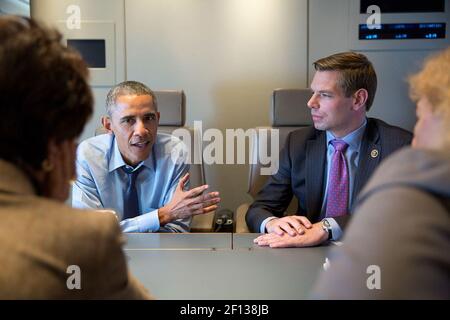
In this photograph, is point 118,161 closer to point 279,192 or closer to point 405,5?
point 279,192

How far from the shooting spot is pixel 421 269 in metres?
0.53

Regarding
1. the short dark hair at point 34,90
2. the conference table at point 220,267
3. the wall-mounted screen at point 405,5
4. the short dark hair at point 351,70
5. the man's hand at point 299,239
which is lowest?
the conference table at point 220,267

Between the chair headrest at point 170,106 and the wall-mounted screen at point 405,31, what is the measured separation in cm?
134

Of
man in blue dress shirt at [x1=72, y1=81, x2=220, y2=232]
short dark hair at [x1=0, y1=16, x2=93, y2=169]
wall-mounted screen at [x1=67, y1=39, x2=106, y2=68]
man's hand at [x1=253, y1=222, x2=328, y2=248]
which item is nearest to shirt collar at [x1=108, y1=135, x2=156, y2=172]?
man in blue dress shirt at [x1=72, y1=81, x2=220, y2=232]

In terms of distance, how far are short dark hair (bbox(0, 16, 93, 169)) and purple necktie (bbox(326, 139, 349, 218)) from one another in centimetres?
136

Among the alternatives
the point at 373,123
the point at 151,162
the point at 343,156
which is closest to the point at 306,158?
the point at 343,156

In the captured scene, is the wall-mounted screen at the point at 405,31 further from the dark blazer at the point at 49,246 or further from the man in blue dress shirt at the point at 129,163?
the dark blazer at the point at 49,246

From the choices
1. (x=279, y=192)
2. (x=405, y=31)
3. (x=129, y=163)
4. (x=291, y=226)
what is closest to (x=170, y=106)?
(x=129, y=163)

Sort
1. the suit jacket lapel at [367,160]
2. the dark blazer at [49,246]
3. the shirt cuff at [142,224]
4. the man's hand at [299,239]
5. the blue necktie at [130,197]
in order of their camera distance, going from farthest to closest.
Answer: the blue necktie at [130,197] < the suit jacket lapel at [367,160] < the shirt cuff at [142,224] < the man's hand at [299,239] < the dark blazer at [49,246]

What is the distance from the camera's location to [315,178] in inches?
76.6

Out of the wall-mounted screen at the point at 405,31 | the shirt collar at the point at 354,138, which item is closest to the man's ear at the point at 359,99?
the shirt collar at the point at 354,138

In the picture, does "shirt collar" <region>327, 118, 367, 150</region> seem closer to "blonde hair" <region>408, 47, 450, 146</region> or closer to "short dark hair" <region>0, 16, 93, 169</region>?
"blonde hair" <region>408, 47, 450, 146</region>

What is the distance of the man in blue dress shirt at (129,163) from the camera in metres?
1.97
